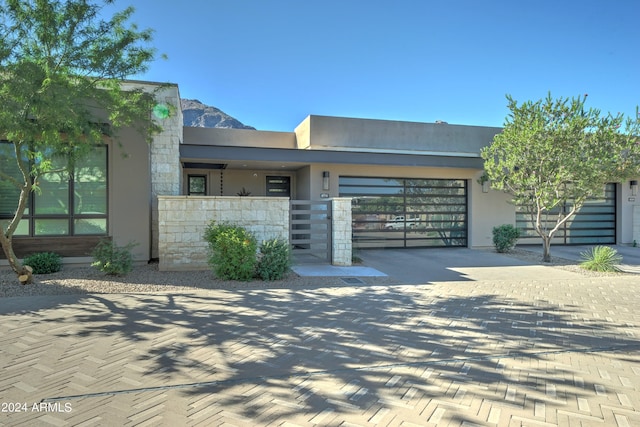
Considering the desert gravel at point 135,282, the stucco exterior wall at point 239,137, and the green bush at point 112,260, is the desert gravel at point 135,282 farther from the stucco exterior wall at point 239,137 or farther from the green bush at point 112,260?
the stucco exterior wall at point 239,137

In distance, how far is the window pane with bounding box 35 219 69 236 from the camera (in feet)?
30.0

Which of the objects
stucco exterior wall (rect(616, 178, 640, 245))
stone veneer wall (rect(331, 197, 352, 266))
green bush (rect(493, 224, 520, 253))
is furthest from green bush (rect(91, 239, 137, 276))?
stucco exterior wall (rect(616, 178, 640, 245))

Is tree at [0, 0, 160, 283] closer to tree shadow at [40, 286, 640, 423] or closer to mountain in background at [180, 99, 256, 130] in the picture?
tree shadow at [40, 286, 640, 423]

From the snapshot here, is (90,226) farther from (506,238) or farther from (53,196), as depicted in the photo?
(506,238)

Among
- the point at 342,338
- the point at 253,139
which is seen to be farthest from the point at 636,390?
the point at 253,139

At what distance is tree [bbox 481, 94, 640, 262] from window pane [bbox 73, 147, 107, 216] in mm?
11145

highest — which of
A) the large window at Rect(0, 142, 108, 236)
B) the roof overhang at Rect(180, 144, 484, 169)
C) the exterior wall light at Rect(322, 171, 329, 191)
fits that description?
the roof overhang at Rect(180, 144, 484, 169)

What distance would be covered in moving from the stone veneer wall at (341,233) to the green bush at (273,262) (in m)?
1.98

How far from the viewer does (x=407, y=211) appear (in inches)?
577

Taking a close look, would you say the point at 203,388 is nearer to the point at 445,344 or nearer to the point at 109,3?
the point at 445,344

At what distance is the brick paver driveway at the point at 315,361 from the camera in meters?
3.04

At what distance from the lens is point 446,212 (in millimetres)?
15016

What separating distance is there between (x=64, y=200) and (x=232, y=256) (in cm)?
473

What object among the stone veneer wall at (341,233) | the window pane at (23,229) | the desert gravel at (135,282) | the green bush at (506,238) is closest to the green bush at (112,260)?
the desert gravel at (135,282)
